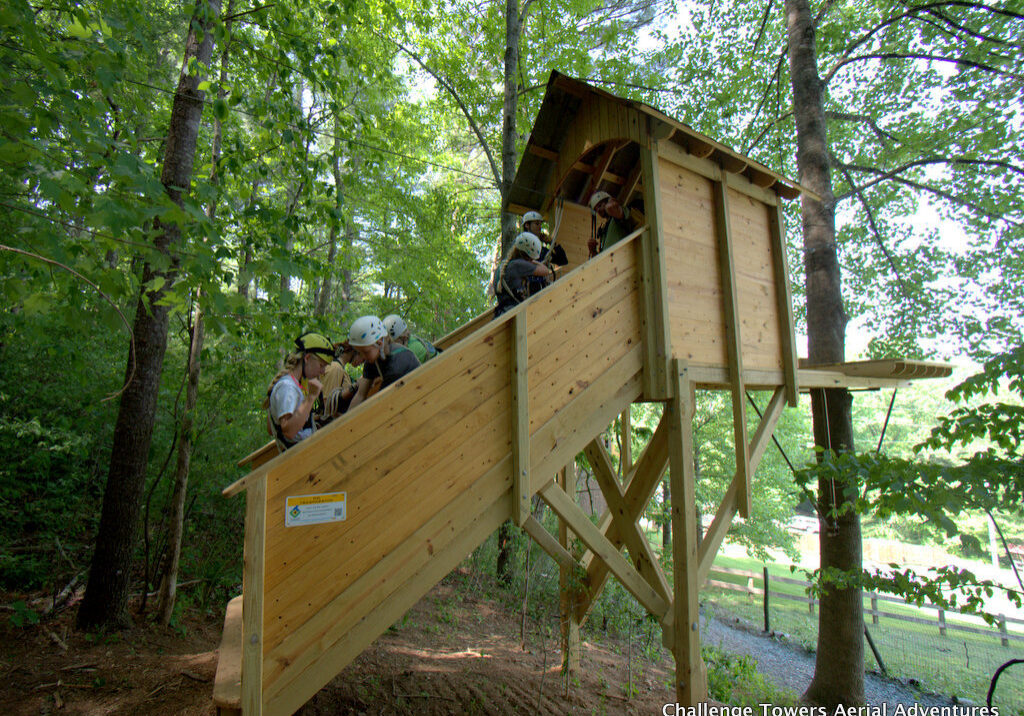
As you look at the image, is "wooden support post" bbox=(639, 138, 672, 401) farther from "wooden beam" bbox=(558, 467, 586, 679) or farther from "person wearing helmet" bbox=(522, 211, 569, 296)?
"wooden beam" bbox=(558, 467, 586, 679)

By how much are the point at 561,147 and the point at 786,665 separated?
12.5m

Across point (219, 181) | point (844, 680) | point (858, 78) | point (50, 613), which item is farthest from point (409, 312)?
point (858, 78)

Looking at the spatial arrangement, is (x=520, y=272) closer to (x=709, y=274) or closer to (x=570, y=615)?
(x=709, y=274)

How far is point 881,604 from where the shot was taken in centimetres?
2367

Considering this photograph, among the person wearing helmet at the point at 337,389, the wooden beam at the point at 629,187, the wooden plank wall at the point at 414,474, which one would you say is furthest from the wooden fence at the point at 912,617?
the person wearing helmet at the point at 337,389

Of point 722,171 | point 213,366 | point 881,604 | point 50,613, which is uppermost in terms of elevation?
point 722,171

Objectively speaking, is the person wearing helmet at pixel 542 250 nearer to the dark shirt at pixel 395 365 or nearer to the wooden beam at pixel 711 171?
the wooden beam at pixel 711 171

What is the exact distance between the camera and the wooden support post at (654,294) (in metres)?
4.55

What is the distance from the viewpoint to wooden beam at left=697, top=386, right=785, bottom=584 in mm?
4834

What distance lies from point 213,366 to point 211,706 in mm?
3678

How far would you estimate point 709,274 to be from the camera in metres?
5.15

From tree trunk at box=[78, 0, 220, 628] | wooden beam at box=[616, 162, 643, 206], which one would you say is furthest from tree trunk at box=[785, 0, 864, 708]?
tree trunk at box=[78, 0, 220, 628]

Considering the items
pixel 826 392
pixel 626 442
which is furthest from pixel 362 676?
pixel 826 392

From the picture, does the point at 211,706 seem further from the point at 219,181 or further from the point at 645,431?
the point at 645,431
